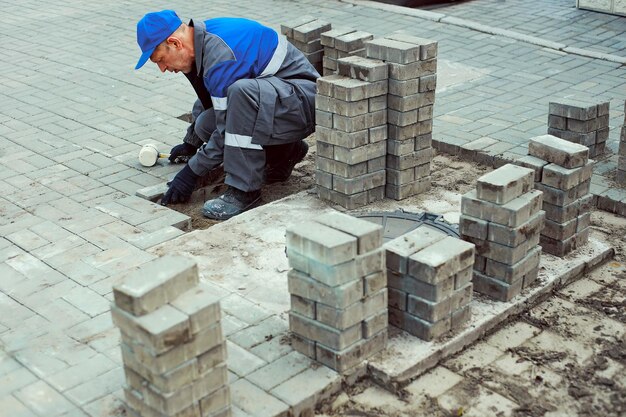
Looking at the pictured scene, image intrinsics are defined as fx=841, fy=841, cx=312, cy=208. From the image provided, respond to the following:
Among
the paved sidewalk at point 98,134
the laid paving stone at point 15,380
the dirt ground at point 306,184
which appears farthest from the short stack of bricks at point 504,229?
the laid paving stone at point 15,380

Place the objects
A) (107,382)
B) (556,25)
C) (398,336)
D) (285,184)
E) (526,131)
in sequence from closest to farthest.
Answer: (107,382) < (398,336) < (285,184) < (526,131) < (556,25)

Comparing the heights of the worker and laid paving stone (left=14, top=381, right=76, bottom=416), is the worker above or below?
above

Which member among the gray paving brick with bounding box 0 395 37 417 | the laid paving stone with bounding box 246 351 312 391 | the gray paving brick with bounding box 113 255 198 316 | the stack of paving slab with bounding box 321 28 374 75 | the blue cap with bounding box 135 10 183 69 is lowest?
the gray paving brick with bounding box 0 395 37 417

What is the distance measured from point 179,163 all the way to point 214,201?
978 millimetres

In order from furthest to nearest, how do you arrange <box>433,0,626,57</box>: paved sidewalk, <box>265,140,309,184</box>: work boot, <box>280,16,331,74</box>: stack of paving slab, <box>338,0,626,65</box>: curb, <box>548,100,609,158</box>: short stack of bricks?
<box>433,0,626,57</box>: paved sidewalk < <box>338,0,626,65</box>: curb < <box>280,16,331,74</box>: stack of paving slab < <box>265,140,309,184</box>: work boot < <box>548,100,609,158</box>: short stack of bricks

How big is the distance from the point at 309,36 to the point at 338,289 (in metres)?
4.33

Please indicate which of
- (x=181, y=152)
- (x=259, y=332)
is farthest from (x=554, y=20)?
(x=259, y=332)

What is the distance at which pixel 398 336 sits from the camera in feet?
15.9

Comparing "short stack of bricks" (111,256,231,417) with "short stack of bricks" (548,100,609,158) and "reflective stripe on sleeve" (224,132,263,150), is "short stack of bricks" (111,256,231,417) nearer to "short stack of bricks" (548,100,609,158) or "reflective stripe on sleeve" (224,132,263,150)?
"reflective stripe on sleeve" (224,132,263,150)

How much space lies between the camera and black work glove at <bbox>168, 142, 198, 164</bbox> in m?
7.40

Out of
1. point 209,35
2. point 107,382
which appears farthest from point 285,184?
point 107,382

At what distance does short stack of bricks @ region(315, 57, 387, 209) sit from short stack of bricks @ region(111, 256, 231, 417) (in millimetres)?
2400

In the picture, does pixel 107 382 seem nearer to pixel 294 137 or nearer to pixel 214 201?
pixel 214 201

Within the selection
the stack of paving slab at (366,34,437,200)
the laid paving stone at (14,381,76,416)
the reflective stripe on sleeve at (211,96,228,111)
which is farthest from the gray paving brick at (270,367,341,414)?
the reflective stripe on sleeve at (211,96,228,111)
